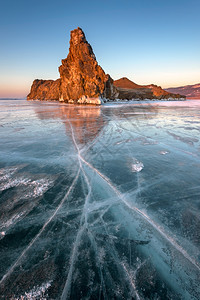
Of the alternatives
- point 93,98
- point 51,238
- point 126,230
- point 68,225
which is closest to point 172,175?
point 126,230

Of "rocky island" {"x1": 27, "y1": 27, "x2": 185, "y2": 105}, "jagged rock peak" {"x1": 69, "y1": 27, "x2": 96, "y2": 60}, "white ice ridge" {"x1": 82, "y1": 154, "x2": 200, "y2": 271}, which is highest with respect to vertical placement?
"jagged rock peak" {"x1": 69, "y1": 27, "x2": 96, "y2": 60}

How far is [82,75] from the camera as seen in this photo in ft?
205

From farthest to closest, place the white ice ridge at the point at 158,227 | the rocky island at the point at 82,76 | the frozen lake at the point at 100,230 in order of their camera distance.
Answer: the rocky island at the point at 82,76 → the white ice ridge at the point at 158,227 → the frozen lake at the point at 100,230

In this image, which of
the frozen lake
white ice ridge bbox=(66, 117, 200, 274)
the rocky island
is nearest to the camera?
the frozen lake

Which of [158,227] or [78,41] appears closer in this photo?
[158,227]

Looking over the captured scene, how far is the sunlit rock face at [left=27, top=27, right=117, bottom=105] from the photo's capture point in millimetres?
59344

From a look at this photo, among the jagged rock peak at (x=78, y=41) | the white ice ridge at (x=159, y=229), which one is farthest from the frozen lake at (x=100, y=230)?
the jagged rock peak at (x=78, y=41)

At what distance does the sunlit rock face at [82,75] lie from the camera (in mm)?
59344

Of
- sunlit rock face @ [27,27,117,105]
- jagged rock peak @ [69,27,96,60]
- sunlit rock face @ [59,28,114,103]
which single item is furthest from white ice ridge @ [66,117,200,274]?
jagged rock peak @ [69,27,96,60]

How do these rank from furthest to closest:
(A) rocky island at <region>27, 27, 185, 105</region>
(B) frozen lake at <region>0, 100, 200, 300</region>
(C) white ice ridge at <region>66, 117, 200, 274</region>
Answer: (A) rocky island at <region>27, 27, 185, 105</region>
(C) white ice ridge at <region>66, 117, 200, 274</region>
(B) frozen lake at <region>0, 100, 200, 300</region>

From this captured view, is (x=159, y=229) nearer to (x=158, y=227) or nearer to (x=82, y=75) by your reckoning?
(x=158, y=227)

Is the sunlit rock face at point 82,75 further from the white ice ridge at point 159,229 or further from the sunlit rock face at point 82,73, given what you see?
the white ice ridge at point 159,229

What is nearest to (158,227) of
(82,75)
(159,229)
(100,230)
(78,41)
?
(159,229)

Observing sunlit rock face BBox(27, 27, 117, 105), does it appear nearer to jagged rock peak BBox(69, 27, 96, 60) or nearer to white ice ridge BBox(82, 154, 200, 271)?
jagged rock peak BBox(69, 27, 96, 60)
